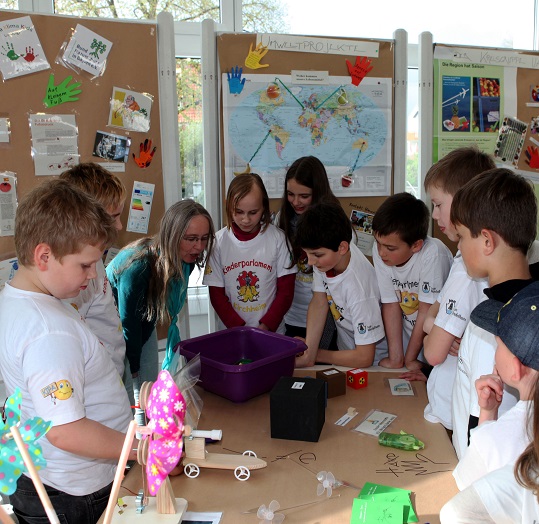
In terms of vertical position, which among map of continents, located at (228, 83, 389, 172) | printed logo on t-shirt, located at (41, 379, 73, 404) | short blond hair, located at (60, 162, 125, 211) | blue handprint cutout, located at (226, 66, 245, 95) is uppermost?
blue handprint cutout, located at (226, 66, 245, 95)

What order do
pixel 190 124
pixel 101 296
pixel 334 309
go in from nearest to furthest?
1. pixel 101 296
2. pixel 334 309
3. pixel 190 124

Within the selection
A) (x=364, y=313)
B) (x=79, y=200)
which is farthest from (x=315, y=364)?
(x=79, y=200)

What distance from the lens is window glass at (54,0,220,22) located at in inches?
129

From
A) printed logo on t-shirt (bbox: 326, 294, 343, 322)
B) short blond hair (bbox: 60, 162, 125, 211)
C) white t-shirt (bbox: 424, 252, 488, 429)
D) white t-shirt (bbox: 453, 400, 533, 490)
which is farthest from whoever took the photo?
printed logo on t-shirt (bbox: 326, 294, 343, 322)

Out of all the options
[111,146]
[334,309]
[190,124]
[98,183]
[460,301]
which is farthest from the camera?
[190,124]

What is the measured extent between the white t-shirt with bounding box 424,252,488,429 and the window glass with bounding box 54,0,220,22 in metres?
2.49

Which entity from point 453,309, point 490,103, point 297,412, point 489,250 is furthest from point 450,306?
point 490,103

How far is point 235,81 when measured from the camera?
287 centimetres

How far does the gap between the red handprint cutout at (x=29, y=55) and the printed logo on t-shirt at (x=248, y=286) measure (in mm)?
1326

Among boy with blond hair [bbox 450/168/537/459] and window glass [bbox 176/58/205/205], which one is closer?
boy with blond hair [bbox 450/168/537/459]

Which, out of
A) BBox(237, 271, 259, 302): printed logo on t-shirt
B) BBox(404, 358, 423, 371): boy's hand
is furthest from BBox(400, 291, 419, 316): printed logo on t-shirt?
BBox(237, 271, 259, 302): printed logo on t-shirt

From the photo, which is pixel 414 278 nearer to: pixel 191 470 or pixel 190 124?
pixel 191 470

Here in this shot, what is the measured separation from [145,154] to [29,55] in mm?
650

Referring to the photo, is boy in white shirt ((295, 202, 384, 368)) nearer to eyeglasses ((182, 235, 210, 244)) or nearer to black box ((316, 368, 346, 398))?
black box ((316, 368, 346, 398))
